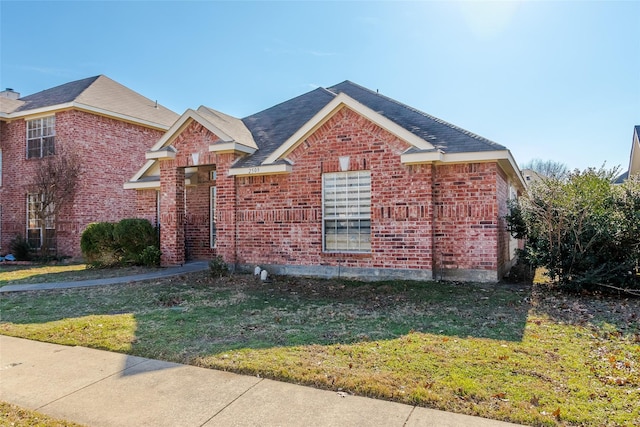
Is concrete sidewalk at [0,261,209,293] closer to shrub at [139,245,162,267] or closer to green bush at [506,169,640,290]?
shrub at [139,245,162,267]

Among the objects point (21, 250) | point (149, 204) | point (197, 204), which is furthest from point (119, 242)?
point (21, 250)

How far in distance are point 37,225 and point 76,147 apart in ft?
14.3

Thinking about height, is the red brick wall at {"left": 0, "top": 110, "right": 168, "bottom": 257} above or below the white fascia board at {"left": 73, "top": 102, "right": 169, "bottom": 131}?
below

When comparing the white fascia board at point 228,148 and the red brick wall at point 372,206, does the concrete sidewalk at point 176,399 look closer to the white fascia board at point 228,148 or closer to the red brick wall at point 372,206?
the red brick wall at point 372,206

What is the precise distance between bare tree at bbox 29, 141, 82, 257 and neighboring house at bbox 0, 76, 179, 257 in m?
0.23

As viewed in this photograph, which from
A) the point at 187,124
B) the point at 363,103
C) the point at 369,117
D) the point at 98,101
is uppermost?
the point at 98,101

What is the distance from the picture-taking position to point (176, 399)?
3.84m

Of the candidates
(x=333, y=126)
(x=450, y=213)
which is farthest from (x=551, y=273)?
(x=333, y=126)

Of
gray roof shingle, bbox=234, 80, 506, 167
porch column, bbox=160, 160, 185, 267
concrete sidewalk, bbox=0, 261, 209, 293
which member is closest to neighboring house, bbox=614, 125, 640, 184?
gray roof shingle, bbox=234, 80, 506, 167

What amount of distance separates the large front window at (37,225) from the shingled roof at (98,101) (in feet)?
13.5

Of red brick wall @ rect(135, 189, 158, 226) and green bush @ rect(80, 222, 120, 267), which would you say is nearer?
green bush @ rect(80, 222, 120, 267)

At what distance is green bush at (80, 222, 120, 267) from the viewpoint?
1348 centimetres

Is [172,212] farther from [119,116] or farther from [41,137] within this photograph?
[41,137]

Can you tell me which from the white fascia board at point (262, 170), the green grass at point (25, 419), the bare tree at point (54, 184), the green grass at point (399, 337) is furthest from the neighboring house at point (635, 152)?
the bare tree at point (54, 184)
